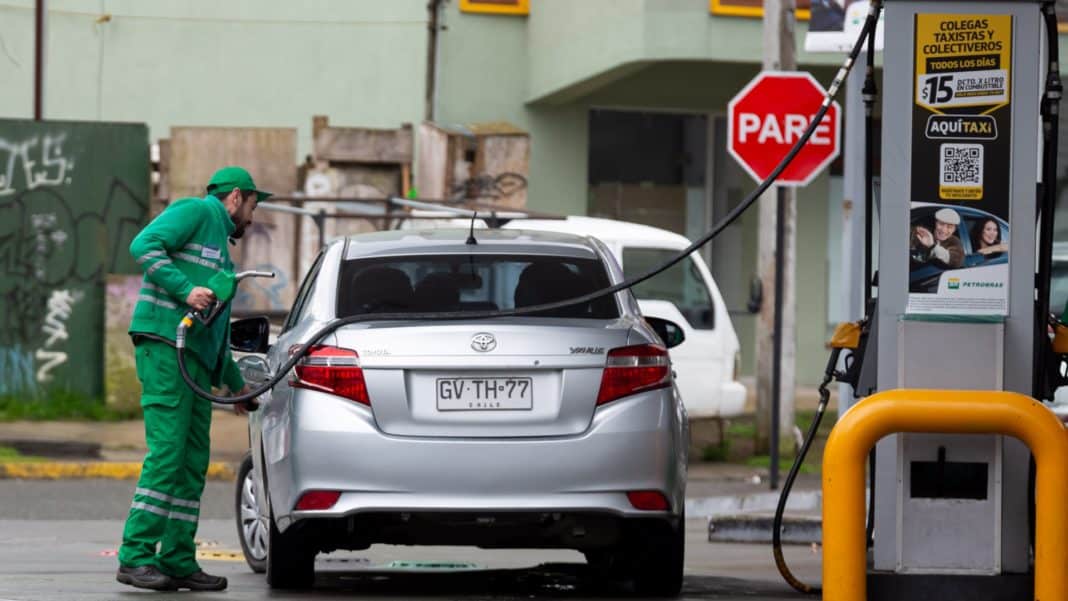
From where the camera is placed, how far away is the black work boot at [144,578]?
8.49m

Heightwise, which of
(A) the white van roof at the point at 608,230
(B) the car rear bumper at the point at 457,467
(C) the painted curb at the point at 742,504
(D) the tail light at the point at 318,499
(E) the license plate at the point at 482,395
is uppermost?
(A) the white van roof at the point at 608,230

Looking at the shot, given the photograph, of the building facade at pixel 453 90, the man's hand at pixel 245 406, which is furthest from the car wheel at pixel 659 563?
the building facade at pixel 453 90

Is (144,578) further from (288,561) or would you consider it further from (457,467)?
(457,467)

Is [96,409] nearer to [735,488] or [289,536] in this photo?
[735,488]

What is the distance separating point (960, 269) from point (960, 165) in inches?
14.6

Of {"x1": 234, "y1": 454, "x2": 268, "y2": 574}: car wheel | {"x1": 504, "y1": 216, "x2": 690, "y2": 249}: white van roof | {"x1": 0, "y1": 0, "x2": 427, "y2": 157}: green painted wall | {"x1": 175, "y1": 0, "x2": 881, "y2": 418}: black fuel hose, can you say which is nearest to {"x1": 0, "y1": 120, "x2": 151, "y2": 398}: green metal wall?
{"x1": 504, "y1": 216, "x2": 690, "y2": 249}: white van roof

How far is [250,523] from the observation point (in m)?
9.95

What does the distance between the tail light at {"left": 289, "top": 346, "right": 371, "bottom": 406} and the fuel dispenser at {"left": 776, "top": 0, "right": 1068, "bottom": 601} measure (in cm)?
192

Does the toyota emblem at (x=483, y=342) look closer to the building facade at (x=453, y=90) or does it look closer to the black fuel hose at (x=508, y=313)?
the black fuel hose at (x=508, y=313)

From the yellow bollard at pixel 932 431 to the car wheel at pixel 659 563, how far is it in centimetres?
116

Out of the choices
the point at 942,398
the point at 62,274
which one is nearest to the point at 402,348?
the point at 942,398

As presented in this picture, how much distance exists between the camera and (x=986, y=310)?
7543 mm

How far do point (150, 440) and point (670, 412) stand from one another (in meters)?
2.12

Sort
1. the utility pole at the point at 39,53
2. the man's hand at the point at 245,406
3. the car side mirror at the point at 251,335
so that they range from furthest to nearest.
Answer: the utility pole at the point at 39,53 → the car side mirror at the point at 251,335 → the man's hand at the point at 245,406
